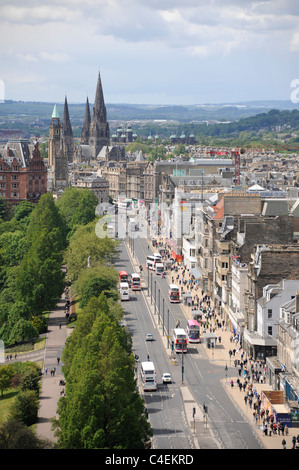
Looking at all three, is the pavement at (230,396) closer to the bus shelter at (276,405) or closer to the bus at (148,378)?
the bus shelter at (276,405)

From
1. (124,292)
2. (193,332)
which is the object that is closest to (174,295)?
(124,292)

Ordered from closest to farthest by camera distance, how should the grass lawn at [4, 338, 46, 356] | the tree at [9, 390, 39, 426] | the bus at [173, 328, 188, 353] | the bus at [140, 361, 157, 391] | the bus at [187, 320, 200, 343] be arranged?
the tree at [9, 390, 39, 426], the bus at [140, 361, 157, 391], the bus at [173, 328, 188, 353], the bus at [187, 320, 200, 343], the grass lawn at [4, 338, 46, 356]

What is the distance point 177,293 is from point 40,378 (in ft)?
132

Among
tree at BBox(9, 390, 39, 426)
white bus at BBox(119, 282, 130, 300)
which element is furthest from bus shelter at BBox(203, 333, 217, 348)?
white bus at BBox(119, 282, 130, 300)

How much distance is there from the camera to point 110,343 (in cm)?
7306

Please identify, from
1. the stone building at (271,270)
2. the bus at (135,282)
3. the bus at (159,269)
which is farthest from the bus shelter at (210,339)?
the bus at (159,269)

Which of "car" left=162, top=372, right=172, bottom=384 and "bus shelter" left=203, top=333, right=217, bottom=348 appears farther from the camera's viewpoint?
"bus shelter" left=203, top=333, right=217, bottom=348

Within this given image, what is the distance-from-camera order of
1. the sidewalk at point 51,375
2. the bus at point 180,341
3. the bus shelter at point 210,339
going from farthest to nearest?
the bus shelter at point 210,339, the bus at point 180,341, the sidewalk at point 51,375

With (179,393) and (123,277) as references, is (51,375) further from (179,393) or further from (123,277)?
(123,277)

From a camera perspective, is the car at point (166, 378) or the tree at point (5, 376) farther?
the tree at point (5, 376)

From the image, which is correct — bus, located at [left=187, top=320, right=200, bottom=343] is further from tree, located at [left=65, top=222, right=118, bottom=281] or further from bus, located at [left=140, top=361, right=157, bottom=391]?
tree, located at [left=65, top=222, right=118, bottom=281]
